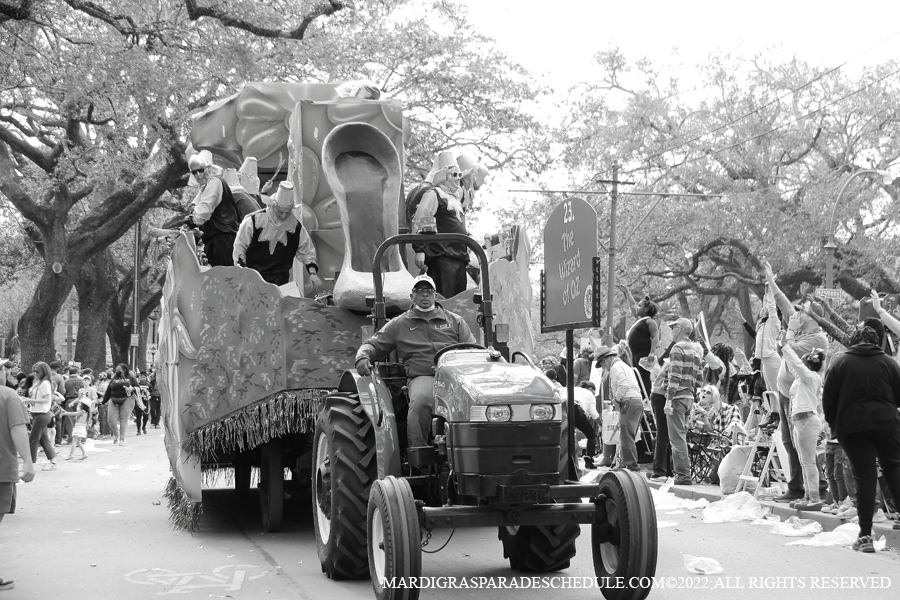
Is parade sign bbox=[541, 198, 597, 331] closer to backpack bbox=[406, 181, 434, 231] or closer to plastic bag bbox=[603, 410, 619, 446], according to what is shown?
backpack bbox=[406, 181, 434, 231]

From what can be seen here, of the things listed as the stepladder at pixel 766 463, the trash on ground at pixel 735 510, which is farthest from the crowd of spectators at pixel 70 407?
the stepladder at pixel 766 463

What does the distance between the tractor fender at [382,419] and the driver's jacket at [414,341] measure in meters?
0.20

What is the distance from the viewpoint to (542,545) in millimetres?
7746

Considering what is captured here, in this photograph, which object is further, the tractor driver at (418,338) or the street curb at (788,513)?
the street curb at (788,513)

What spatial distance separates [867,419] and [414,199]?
474 centimetres

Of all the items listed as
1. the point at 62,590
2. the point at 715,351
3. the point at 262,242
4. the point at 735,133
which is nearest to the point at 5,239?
the point at 735,133

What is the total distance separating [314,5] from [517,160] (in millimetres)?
8423

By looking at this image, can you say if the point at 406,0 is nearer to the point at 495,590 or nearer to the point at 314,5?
the point at 314,5

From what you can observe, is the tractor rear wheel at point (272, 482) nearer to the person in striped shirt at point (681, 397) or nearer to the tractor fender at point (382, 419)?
the tractor fender at point (382, 419)

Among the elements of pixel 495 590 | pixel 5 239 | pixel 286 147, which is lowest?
pixel 495 590

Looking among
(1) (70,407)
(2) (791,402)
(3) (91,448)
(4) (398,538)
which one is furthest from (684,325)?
(1) (70,407)

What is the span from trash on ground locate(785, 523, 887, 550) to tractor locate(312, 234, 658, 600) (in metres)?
3.39

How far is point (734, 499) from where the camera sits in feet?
37.8

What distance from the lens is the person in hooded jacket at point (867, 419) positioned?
28.6 ft
